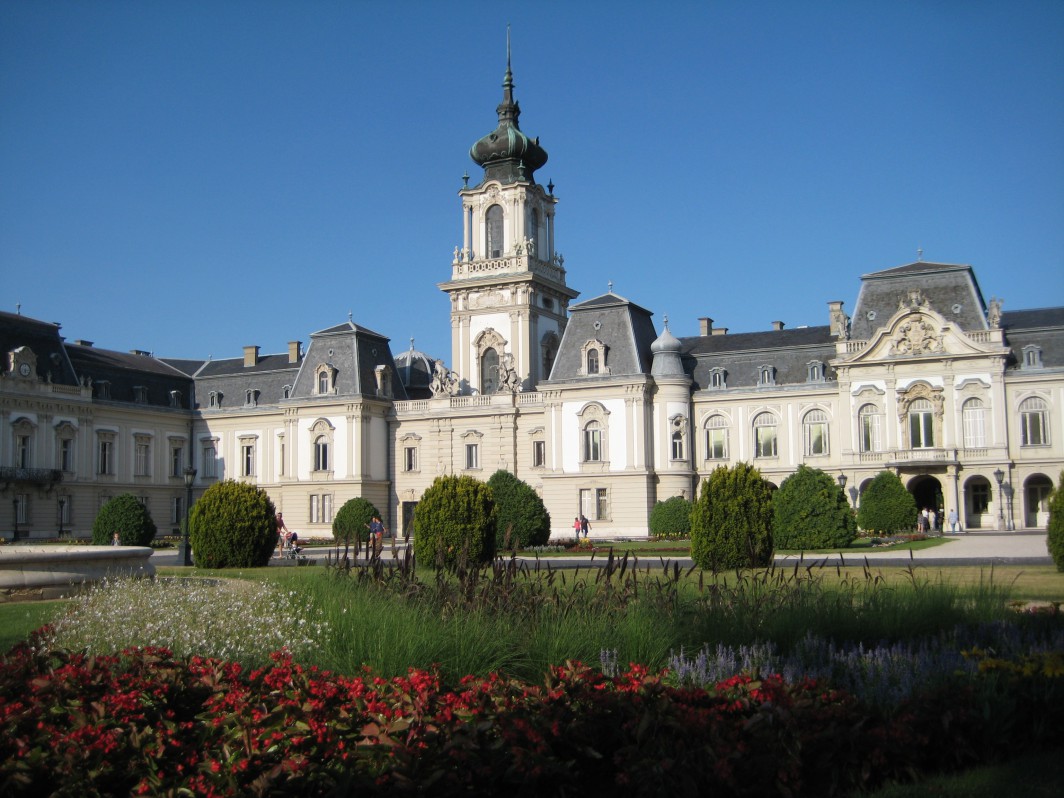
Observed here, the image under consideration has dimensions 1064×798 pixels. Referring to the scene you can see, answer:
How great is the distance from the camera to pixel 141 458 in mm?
63375

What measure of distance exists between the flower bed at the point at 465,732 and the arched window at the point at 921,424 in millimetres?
44336

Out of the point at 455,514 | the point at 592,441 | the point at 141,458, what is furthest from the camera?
the point at 141,458

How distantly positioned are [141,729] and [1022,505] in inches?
1924

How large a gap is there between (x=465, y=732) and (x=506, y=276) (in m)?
56.4

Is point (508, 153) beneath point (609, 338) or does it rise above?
above

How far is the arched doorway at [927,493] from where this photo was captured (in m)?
52.8

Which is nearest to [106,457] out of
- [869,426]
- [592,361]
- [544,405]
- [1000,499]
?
[544,405]

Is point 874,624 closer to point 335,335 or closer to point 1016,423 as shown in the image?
point 1016,423

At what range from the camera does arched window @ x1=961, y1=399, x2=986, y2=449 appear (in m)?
50.3

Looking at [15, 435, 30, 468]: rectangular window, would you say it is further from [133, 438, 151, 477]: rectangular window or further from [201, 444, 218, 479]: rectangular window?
[201, 444, 218, 479]: rectangular window

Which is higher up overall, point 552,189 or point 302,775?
point 552,189

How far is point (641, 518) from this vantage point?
2116 inches

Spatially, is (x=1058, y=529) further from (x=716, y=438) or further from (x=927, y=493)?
(x=716, y=438)

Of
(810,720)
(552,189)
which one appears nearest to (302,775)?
(810,720)
